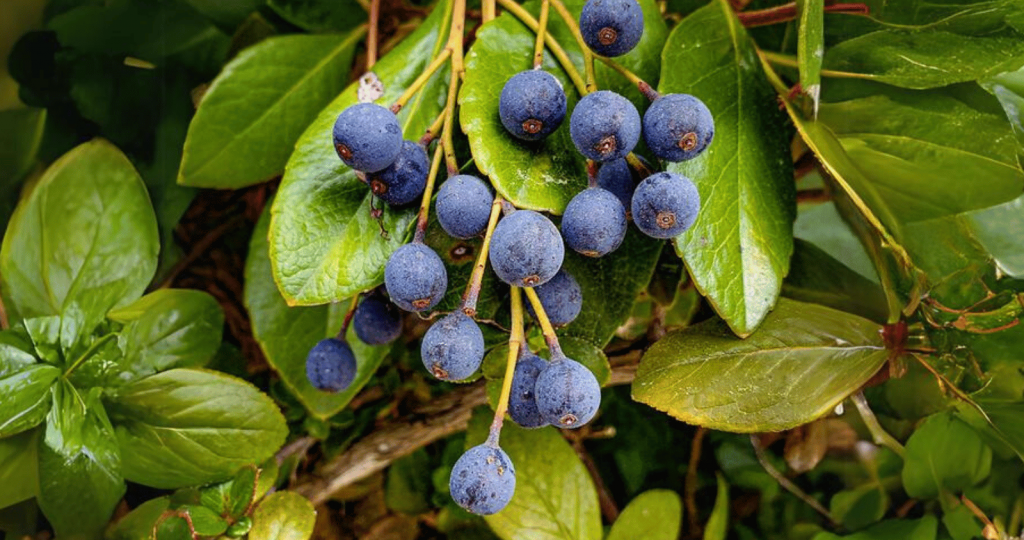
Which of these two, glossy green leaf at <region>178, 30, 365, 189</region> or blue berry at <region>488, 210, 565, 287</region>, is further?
glossy green leaf at <region>178, 30, 365, 189</region>

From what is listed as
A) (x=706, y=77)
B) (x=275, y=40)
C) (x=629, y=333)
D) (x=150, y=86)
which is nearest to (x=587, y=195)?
(x=706, y=77)

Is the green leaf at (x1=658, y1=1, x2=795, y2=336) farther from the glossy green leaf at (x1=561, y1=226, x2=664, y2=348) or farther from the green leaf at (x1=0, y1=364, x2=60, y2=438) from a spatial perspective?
the green leaf at (x1=0, y1=364, x2=60, y2=438)

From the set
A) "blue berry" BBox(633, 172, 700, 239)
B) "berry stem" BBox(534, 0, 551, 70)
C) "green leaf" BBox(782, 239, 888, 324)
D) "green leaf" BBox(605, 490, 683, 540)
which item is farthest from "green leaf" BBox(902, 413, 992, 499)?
"berry stem" BBox(534, 0, 551, 70)

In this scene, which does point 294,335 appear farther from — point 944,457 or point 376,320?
point 944,457

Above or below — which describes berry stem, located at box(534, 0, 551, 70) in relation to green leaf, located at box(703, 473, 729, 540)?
above

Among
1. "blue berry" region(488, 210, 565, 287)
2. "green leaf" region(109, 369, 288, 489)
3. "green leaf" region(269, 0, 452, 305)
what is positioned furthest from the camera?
"green leaf" region(109, 369, 288, 489)

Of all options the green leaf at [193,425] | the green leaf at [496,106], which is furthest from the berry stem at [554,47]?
the green leaf at [193,425]

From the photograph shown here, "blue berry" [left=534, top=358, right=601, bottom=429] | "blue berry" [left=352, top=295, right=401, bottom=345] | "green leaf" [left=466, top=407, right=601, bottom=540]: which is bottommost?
"green leaf" [left=466, top=407, right=601, bottom=540]

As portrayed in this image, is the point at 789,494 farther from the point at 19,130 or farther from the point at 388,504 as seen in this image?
the point at 19,130
